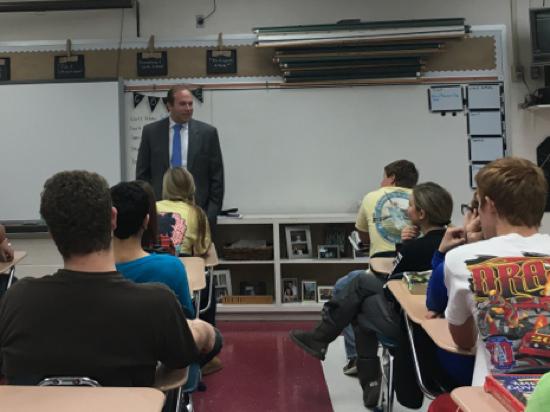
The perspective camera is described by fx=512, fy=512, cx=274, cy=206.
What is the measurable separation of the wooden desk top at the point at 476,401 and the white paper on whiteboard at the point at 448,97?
12.4ft

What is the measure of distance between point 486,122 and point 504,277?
3671mm

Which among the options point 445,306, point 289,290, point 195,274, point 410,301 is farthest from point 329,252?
point 445,306

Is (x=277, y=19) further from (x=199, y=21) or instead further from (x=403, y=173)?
(x=403, y=173)

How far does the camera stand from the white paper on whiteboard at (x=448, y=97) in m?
4.49

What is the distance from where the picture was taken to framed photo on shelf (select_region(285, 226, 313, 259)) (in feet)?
14.5

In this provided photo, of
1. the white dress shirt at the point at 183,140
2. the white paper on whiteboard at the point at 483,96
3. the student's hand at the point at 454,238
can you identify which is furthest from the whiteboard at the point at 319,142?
the student's hand at the point at 454,238

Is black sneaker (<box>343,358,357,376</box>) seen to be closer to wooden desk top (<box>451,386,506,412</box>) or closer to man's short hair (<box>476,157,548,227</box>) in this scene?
man's short hair (<box>476,157,548,227</box>)

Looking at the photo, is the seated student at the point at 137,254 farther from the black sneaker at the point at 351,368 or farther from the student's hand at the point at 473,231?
the black sneaker at the point at 351,368

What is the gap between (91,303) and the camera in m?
1.11

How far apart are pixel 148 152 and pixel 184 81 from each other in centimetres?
120

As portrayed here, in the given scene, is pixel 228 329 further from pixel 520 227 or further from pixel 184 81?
pixel 520 227

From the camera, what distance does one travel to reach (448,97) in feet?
14.8

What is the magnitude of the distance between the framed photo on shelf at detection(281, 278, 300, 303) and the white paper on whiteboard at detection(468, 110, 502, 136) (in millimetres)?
2094

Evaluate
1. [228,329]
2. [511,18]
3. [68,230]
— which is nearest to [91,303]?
[68,230]
